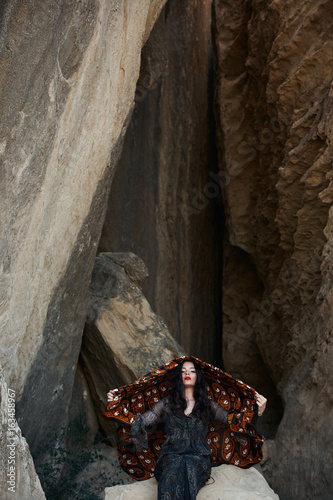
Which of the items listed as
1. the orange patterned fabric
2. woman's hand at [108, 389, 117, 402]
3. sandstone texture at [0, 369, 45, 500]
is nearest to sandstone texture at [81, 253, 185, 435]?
the orange patterned fabric

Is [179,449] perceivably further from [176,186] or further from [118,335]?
[176,186]

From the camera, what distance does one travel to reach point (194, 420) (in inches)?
140

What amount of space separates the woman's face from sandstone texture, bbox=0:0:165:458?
3.47 ft

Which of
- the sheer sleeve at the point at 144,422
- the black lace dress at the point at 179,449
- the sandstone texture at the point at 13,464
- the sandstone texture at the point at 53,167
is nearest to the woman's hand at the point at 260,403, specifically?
the black lace dress at the point at 179,449

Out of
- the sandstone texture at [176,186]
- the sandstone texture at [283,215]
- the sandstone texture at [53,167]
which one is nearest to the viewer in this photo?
the sandstone texture at [53,167]

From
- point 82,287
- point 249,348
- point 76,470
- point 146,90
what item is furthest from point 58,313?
point 249,348

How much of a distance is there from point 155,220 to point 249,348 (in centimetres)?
230

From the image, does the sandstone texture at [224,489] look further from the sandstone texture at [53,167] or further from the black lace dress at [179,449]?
the sandstone texture at [53,167]

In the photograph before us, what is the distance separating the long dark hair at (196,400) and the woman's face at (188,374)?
30 mm

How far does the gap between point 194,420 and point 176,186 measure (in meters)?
4.72

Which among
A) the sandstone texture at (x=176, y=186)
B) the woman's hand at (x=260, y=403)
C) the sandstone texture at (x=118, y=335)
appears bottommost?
the woman's hand at (x=260, y=403)

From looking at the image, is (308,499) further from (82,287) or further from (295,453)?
(82,287)

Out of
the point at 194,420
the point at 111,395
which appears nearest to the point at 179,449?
the point at 194,420

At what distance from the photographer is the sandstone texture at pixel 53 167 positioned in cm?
337
